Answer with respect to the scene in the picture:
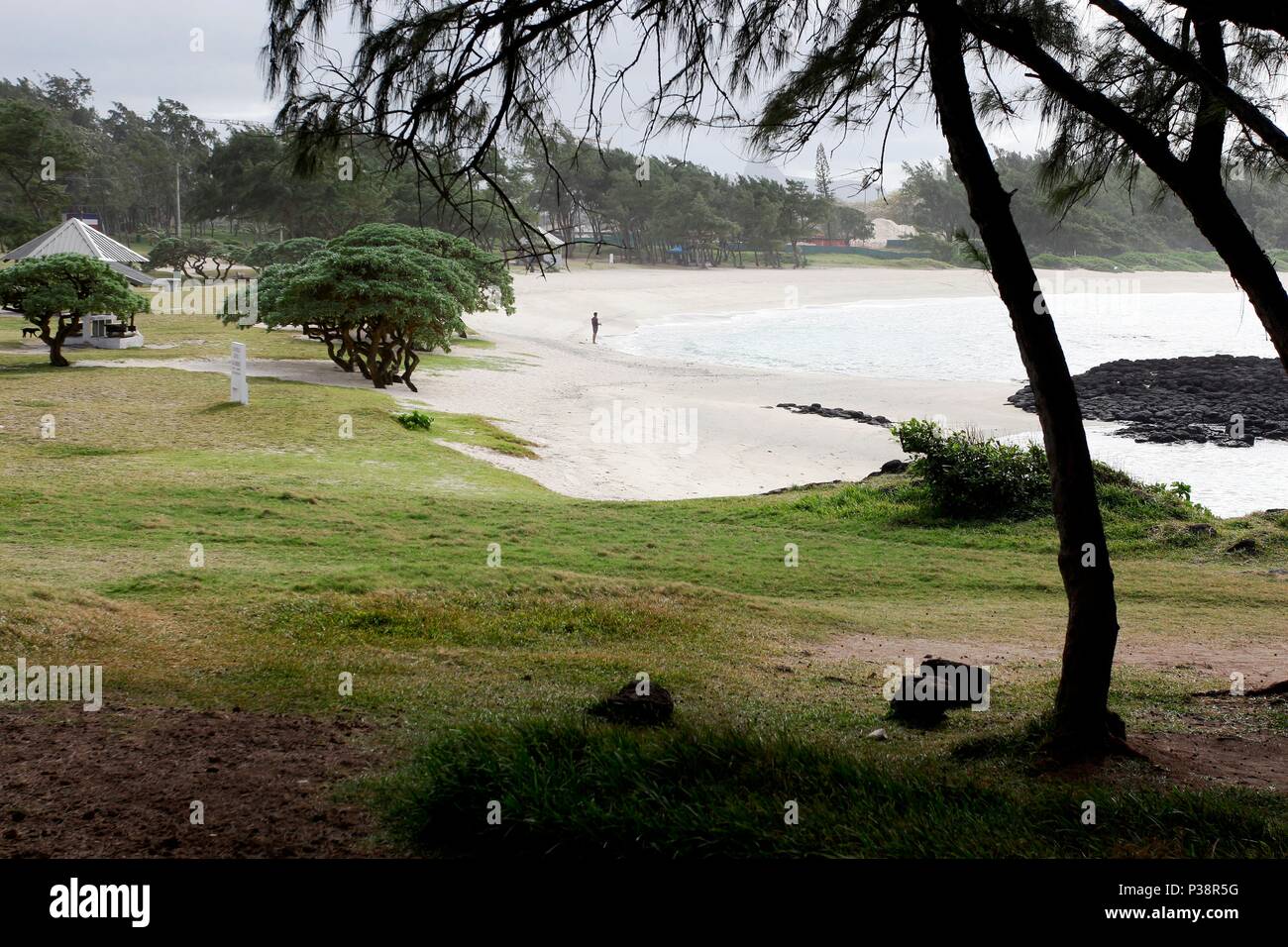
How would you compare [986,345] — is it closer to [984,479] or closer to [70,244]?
[70,244]

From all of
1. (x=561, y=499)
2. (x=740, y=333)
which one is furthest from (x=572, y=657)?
(x=740, y=333)

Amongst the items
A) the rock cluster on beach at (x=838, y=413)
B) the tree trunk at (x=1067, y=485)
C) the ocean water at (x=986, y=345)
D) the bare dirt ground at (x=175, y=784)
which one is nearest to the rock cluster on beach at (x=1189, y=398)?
the ocean water at (x=986, y=345)

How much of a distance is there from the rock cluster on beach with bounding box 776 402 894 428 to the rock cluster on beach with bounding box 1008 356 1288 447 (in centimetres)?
424

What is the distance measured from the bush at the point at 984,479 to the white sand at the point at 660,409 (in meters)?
5.14

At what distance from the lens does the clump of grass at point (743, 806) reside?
356 centimetres

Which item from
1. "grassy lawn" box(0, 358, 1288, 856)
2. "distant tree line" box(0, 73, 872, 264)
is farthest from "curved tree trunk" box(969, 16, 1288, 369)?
"distant tree line" box(0, 73, 872, 264)

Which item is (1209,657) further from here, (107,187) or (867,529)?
(107,187)

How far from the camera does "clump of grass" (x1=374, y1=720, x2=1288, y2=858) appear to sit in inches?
140

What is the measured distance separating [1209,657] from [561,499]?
9.92 m

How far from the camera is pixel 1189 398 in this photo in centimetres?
3306

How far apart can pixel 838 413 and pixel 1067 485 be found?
2361 cm

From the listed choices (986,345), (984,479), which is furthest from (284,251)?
(984,479)

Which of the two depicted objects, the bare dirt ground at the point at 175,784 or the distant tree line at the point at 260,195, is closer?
the bare dirt ground at the point at 175,784

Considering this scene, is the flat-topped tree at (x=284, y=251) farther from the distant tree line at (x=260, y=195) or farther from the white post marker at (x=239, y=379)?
the white post marker at (x=239, y=379)
